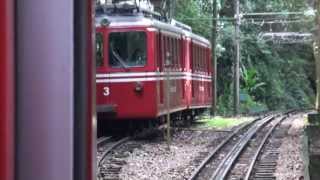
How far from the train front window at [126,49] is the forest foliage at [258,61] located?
21.1m

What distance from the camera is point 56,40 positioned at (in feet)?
4.15

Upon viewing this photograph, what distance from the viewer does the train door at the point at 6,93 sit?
1192 millimetres

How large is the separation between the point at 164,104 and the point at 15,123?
15.1 meters

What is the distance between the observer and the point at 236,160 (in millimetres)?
13750

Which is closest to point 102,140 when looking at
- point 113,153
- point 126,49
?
point 113,153

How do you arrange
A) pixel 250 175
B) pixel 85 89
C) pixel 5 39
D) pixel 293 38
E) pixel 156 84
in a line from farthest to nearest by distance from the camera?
pixel 293 38 → pixel 156 84 → pixel 250 175 → pixel 85 89 → pixel 5 39

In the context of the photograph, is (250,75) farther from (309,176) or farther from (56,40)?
(56,40)

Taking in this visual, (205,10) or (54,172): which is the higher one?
(205,10)

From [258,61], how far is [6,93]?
4910cm

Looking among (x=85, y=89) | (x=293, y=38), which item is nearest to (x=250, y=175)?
(x=85, y=89)

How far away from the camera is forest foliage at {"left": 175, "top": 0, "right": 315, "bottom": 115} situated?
137 feet

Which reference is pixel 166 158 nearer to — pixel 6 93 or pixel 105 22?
pixel 105 22

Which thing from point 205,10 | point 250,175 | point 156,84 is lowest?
point 250,175

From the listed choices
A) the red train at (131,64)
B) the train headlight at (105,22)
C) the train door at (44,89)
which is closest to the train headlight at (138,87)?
the red train at (131,64)
